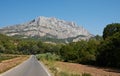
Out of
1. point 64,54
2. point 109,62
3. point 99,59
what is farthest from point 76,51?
point 109,62

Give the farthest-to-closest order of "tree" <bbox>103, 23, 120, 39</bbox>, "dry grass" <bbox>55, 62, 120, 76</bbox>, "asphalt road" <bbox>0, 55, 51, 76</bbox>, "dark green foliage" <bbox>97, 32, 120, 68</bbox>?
"tree" <bbox>103, 23, 120, 39</bbox>, "dark green foliage" <bbox>97, 32, 120, 68</bbox>, "dry grass" <bbox>55, 62, 120, 76</bbox>, "asphalt road" <bbox>0, 55, 51, 76</bbox>

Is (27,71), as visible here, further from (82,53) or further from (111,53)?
(82,53)

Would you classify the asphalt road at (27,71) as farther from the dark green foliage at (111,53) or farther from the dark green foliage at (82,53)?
the dark green foliage at (82,53)

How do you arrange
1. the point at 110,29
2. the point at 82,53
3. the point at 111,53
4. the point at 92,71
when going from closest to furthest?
1. the point at 92,71
2. the point at 111,53
3. the point at 82,53
4. the point at 110,29

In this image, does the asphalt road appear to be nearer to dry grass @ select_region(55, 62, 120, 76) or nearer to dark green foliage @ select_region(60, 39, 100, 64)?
dry grass @ select_region(55, 62, 120, 76)

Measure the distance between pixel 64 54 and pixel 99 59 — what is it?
147ft

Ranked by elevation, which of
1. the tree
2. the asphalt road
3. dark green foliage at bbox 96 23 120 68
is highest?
the tree

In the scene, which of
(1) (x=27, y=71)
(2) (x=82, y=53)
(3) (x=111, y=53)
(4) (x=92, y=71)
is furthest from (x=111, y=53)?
(1) (x=27, y=71)

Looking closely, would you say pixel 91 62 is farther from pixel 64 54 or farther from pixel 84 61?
pixel 64 54

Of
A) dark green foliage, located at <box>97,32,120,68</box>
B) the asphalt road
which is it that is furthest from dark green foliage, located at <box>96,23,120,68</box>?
the asphalt road

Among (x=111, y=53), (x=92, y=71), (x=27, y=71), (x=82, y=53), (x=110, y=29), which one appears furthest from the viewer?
(x=110, y=29)

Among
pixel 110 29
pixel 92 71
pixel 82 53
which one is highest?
pixel 110 29

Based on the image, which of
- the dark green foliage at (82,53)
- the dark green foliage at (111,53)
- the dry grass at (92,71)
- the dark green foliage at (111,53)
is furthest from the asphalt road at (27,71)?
the dark green foliage at (82,53)

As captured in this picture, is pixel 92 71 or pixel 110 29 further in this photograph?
pixel 110 29
